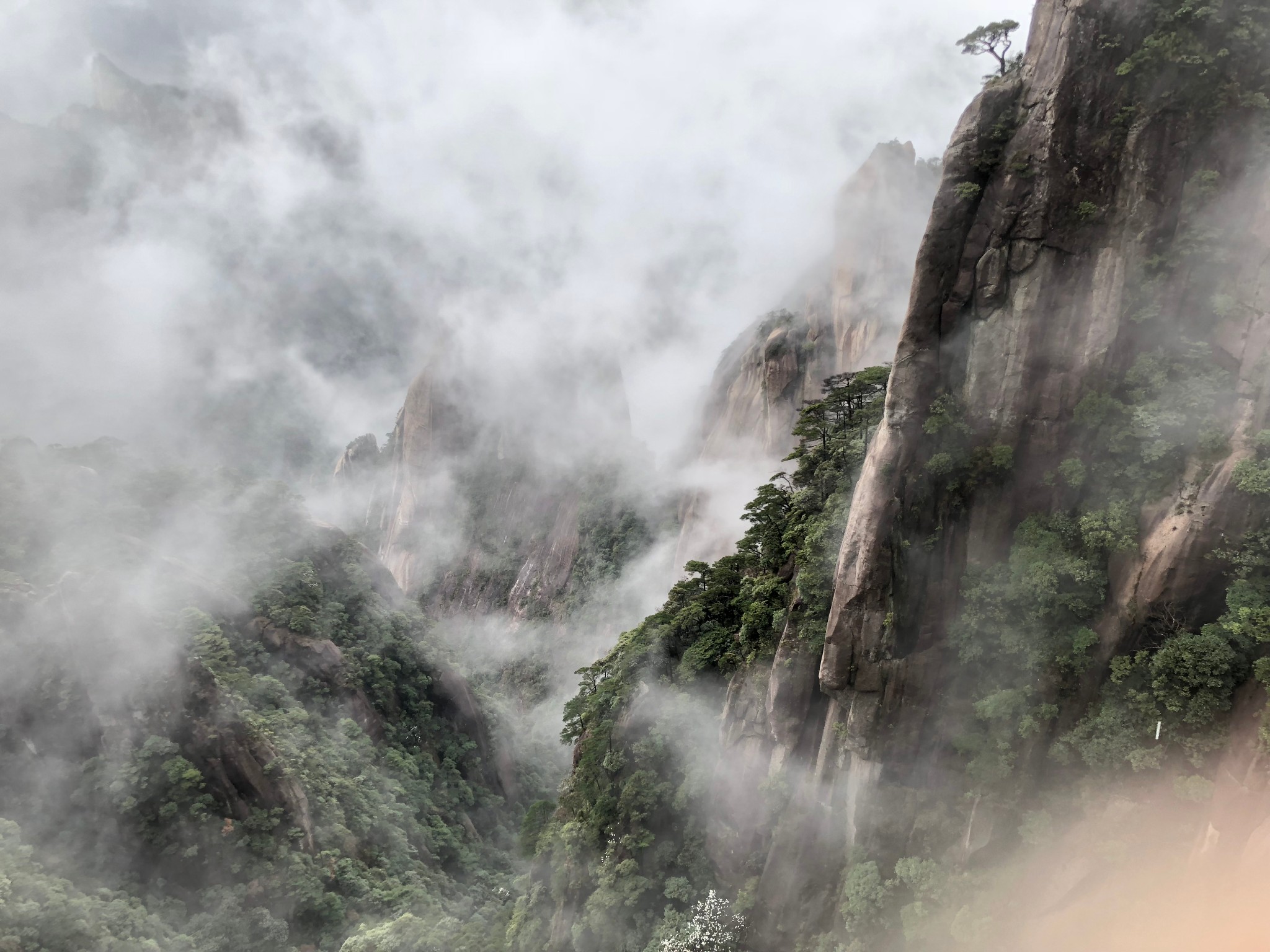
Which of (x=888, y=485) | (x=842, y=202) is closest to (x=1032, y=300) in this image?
(x=888, y=485)

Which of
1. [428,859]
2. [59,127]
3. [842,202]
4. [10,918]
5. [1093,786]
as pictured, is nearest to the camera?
[1093,786]

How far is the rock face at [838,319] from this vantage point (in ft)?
159

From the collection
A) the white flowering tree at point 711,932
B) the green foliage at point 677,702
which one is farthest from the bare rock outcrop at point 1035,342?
the white flowering tree at point 711,932

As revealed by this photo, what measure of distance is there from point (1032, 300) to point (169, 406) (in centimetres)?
13049

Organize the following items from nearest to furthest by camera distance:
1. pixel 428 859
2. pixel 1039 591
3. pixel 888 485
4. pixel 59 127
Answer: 1. pixel 1039 591
2. pixel 888 485
3. pixel 428 859
4. pixel 59 127

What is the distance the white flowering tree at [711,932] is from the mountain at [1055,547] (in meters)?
0.26

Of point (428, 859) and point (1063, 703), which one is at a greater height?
point (428, 859)

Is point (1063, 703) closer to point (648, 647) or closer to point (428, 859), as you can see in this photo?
point (648, 647)

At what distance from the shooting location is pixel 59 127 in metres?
110

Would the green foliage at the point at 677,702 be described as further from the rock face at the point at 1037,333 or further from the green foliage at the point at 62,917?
the green foliage at the point at 62,917

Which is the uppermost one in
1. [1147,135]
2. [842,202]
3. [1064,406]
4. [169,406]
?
[169,406]

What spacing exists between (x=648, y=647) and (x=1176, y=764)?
74.7ft

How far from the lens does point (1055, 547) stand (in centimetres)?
2014

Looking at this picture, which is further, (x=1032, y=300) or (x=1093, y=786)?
(x=1032, y=300)
